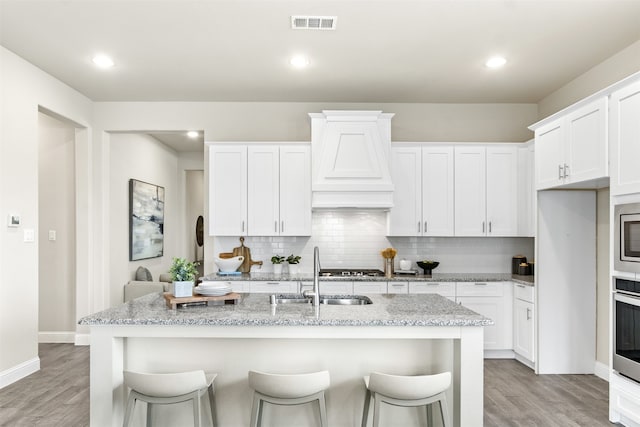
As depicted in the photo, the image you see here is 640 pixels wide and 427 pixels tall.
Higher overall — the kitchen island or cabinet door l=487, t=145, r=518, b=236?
cabinet door l=487, t=145, r=518, b=236

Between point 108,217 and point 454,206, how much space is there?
4.05 meters

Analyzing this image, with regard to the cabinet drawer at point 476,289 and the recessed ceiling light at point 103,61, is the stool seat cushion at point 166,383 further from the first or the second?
the cabinet drawer at point 476,289

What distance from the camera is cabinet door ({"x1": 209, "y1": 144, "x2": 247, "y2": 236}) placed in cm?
503

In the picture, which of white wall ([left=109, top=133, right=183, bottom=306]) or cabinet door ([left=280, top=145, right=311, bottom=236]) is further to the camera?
white wall ([left=109, top=133, right=183, bottom=306])

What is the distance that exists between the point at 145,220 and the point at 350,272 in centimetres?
335

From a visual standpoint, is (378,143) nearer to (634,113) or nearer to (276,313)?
(634,113)

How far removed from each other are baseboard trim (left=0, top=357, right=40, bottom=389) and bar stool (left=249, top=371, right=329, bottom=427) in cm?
285

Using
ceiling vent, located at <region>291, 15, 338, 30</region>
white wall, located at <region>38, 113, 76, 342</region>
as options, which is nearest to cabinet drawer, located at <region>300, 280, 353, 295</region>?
ceiling vent, located at <region>291, 15, 338, 30</region>

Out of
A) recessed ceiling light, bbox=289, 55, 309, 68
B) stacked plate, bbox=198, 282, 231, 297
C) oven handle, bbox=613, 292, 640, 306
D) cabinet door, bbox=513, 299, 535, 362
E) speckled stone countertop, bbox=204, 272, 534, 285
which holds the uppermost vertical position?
recessed ceiling light, bbox=289, 55, 309, 68

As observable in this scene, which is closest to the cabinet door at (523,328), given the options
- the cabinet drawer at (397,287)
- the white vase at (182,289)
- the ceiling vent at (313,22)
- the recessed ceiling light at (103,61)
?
the cabinet drawer at (397,287)

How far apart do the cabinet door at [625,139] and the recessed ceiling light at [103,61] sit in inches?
161

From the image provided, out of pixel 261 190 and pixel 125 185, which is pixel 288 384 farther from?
pixel 125 185

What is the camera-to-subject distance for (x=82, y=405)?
3518 millimetres

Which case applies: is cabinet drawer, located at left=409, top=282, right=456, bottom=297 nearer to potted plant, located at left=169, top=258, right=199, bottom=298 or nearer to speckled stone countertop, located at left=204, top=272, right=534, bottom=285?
speckled stone countertop, located at left=204, top=272, right=534, bottom=285
